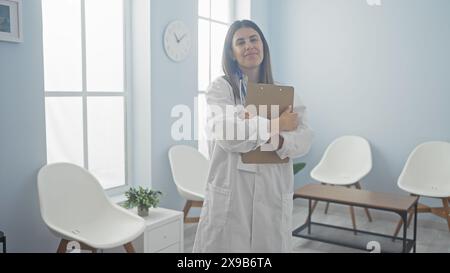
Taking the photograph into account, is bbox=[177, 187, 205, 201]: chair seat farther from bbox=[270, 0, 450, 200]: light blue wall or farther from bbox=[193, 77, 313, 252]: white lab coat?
bbox=[270, 0, 450, 200]: light blue wall

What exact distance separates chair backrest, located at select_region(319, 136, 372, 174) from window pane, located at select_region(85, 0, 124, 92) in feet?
7.26

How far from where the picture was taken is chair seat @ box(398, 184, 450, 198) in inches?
144

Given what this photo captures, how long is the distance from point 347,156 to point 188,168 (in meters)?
1.73

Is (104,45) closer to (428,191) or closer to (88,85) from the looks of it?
(88,85)

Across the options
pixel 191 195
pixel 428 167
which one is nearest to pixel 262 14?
pixel 428 167

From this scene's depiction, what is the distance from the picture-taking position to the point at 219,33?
4520mm

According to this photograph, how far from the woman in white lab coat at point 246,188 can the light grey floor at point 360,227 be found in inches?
68.4

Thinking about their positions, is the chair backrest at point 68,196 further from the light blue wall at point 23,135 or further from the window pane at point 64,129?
the window pane at point 64,129

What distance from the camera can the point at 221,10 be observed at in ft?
15.0

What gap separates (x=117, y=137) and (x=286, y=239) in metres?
2.14

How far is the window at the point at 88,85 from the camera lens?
294 cm

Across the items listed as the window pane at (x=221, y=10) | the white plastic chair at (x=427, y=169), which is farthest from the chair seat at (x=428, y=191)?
the window pane at (x=221, y=10)

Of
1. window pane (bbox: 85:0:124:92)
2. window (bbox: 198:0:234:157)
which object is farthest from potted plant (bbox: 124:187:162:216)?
window (bbox: 198:0:234:157)
